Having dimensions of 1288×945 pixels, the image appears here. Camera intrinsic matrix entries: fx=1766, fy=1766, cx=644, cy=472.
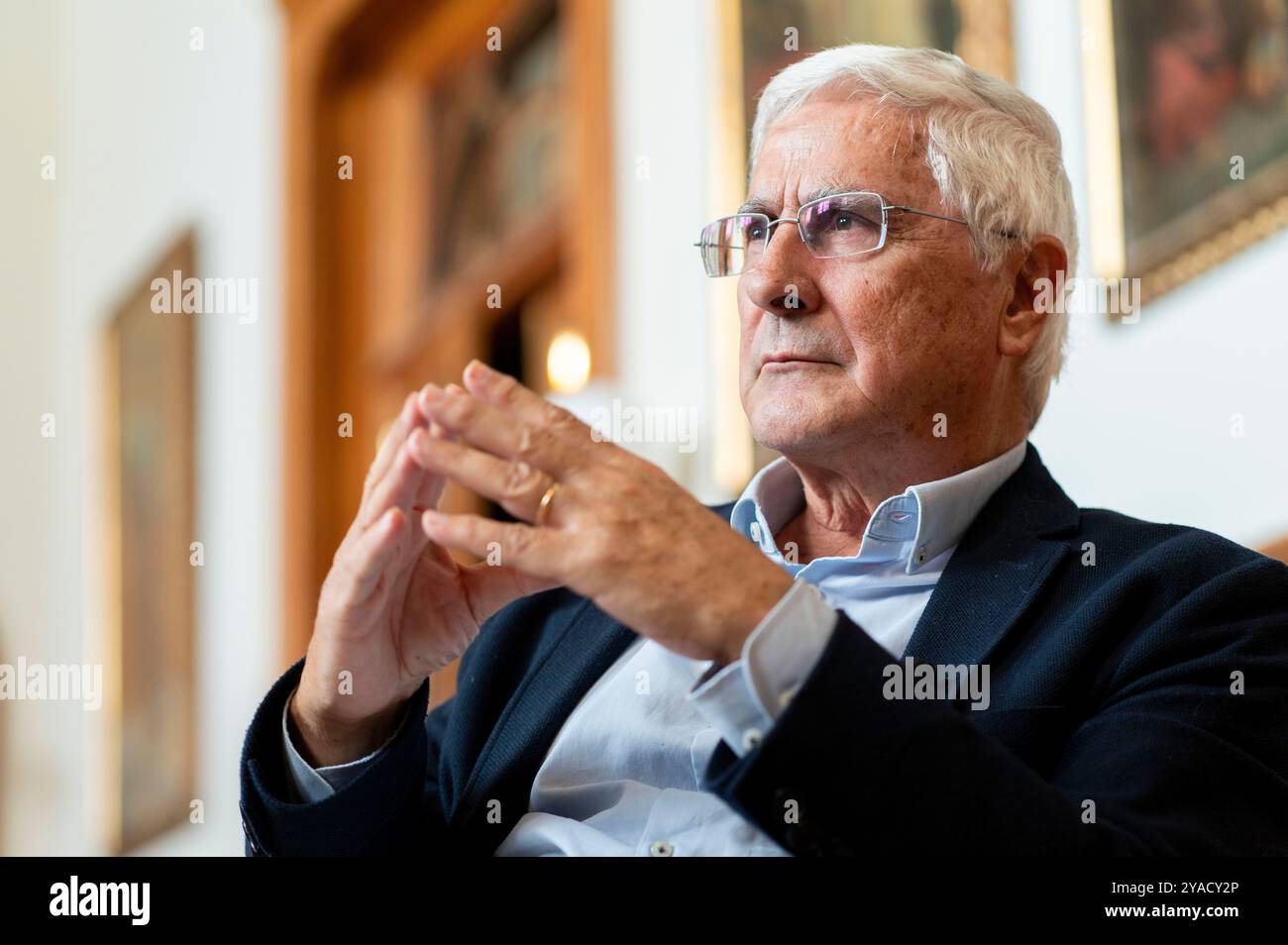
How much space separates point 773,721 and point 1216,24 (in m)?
2.65

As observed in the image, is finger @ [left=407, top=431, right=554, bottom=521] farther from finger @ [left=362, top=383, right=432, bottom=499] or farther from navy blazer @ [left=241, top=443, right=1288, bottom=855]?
navy blazer @ [left=241, top=443, right=1288, bottom=855]

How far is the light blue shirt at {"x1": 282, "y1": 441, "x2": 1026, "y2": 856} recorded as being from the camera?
7.49ft

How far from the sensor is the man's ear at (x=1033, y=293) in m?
2.85

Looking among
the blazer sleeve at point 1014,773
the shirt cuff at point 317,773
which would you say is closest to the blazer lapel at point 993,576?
the blazer sleeve at point 1014,773

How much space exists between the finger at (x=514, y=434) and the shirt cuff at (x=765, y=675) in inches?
10.9

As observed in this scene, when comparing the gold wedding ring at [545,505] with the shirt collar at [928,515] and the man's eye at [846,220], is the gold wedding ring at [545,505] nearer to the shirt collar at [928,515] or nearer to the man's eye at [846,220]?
the shirt collar at [928,515]

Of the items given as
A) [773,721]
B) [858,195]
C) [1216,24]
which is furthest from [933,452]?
[1216,24]

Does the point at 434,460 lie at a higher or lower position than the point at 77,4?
lower

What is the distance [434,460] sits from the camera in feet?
6.48

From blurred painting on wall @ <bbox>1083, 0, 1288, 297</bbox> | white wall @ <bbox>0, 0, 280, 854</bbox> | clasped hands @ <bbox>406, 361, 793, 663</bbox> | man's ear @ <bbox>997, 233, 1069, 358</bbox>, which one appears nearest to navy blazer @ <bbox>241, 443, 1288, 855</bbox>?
clasped hands @ <bbox>406, 361, 793, 663</bbox>

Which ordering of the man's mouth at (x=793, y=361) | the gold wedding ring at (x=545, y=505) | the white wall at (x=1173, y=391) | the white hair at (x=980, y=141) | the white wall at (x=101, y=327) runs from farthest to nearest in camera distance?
the white wall at (x=101, y=327) → the white wall at (x=1173, y=391) → the white hair at (x=980, y=141) → the man's mouth at (x=793, y=361) → the gold wedding ring at (x=545, y=505)

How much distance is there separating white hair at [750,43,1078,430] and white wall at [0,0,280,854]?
583cm

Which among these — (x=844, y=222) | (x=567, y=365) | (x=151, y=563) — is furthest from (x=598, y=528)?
(x=151, y=563)
